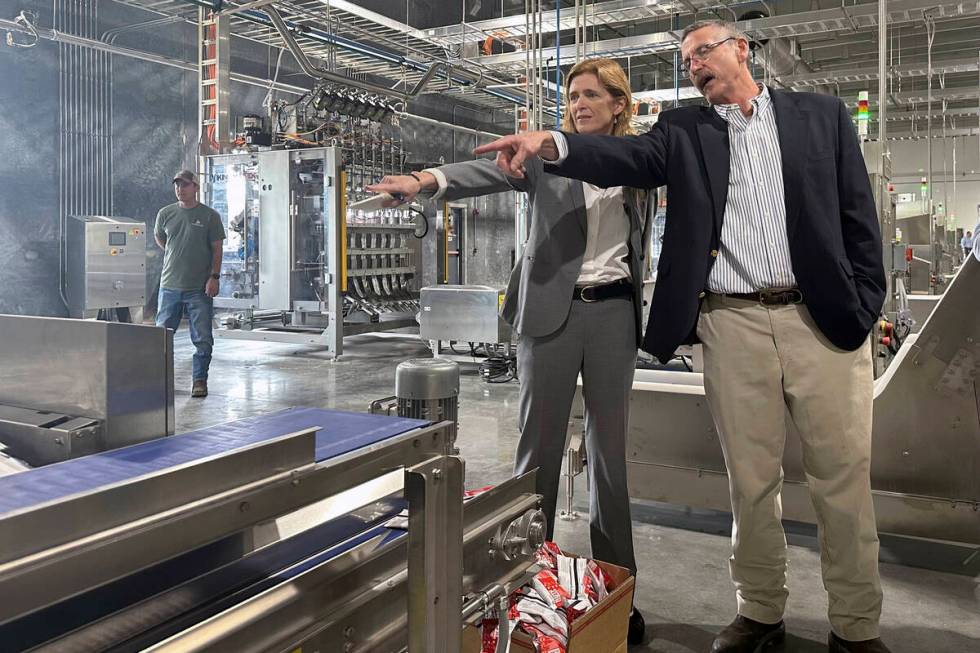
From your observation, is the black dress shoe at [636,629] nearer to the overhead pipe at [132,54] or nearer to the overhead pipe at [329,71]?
the overhead pipe at [329,71]

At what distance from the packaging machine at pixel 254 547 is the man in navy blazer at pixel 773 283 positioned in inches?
33.3

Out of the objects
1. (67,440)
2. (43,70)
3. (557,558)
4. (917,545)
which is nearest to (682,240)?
(557,558)

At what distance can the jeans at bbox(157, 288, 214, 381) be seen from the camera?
6023mm

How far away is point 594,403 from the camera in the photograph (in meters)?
2.15

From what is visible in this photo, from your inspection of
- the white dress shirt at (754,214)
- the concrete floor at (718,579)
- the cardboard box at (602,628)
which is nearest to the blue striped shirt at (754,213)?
the white dress shirt at (754,214)

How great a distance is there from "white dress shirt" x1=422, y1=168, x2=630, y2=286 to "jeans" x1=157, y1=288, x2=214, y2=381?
181 inches

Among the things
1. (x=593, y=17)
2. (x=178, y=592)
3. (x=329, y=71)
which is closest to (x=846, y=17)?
(x=593, y=17)

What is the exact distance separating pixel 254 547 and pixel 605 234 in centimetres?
130

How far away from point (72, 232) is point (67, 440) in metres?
7.80

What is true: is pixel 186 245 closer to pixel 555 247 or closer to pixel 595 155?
pixel 555 247

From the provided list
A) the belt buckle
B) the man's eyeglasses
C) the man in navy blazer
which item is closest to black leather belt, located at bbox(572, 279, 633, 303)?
the man in navy blazer

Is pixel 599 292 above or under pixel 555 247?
under

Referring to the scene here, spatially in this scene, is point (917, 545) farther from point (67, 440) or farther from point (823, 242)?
point (67, 440)

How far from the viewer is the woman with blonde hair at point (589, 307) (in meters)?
2.10
